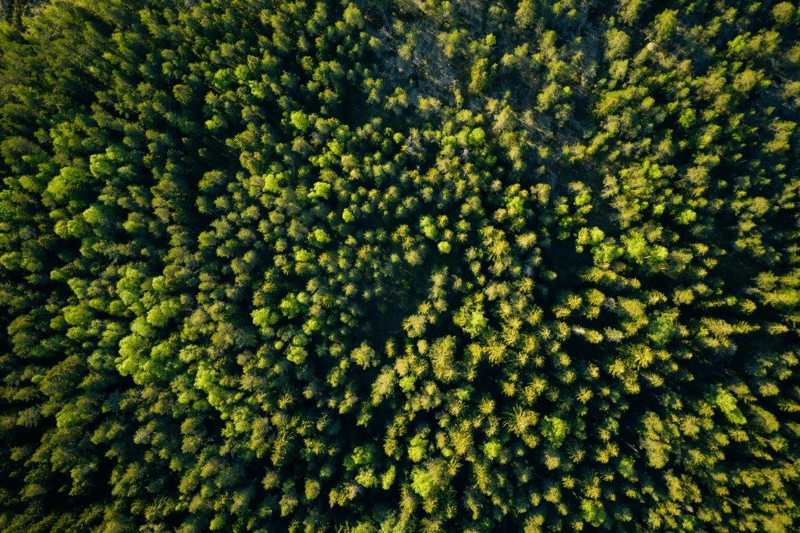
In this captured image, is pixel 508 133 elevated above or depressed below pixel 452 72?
below

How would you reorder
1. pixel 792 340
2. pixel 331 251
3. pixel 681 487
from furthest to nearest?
pixel 331 251 < pixel 792 340 < pixel 681 487

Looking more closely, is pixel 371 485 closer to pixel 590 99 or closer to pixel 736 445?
pixel 736 445

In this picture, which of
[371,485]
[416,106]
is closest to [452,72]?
[416,106]

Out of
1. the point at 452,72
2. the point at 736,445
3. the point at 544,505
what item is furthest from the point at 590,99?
the point at 544,505

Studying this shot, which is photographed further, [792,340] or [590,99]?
[590,99]

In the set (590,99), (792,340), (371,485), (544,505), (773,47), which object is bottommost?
(544,505)

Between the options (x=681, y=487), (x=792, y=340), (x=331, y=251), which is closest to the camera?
(x=681, y=487)
